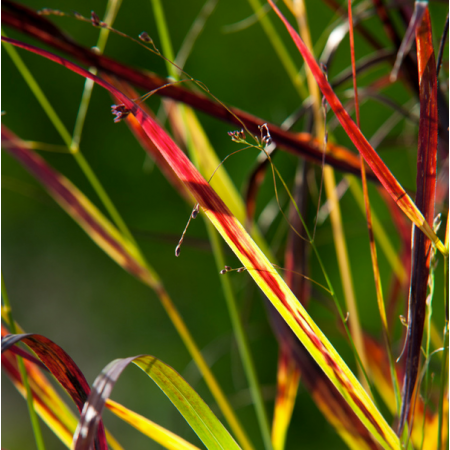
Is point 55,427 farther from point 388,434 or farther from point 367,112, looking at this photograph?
point 367,112

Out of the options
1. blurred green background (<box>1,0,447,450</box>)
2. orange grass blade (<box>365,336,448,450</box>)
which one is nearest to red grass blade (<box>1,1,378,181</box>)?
orange grass blade (<box>365,336,448,450</box>)

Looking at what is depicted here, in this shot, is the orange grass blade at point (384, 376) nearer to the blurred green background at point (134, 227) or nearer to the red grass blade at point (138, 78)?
the red grass blade at point (138, 78)

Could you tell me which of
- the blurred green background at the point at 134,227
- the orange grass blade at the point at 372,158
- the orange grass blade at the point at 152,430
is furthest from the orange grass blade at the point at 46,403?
the blurred green background at the point at 134,227

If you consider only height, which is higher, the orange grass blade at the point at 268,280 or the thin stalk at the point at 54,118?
the thin stalk at the point at 54,118

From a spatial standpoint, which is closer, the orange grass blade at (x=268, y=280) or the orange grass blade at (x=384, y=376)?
the orange grass blade at (x=268, y=280)

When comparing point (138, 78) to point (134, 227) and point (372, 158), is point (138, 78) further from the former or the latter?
point (134, 227)

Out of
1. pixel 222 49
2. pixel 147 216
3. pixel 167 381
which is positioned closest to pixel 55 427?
pixel 167 381
